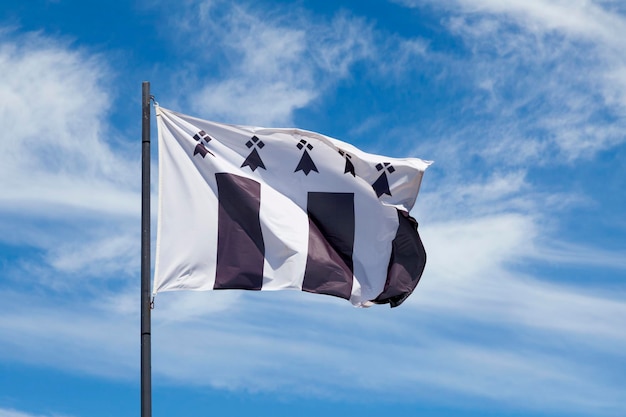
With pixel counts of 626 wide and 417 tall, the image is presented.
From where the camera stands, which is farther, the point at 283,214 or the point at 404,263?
the point at 404,263

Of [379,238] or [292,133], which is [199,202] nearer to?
[292,133]

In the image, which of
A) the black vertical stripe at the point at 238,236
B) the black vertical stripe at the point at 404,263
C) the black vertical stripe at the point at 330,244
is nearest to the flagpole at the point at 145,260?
the black vertical stripe at the point at 238,236

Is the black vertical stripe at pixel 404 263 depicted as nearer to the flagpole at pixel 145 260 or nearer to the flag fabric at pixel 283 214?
the flag fabric at pixel 283 214

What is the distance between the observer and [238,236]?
22156 millimetres

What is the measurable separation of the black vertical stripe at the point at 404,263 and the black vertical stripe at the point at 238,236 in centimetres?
372

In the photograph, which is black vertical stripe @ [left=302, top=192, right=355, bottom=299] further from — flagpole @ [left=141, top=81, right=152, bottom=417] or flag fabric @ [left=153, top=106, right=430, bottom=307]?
flagpole @ [left=141, top=81, right=152, bottom=417]

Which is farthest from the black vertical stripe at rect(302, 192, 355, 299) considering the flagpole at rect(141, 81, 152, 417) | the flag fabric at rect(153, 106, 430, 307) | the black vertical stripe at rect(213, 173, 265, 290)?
the flagpole at rect(141, 81, 152, 417)

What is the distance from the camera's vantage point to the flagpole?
19359mm

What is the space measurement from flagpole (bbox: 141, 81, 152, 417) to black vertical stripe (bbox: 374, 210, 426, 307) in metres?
6.51

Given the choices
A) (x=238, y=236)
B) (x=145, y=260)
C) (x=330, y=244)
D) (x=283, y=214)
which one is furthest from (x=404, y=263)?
(x=145, y=260)

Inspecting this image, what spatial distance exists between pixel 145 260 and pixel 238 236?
2.64m

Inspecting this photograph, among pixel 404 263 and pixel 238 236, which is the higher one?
pixel 404 263

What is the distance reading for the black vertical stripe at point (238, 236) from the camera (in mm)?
21719

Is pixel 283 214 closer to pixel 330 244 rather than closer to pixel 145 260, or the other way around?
pixel 330 244
